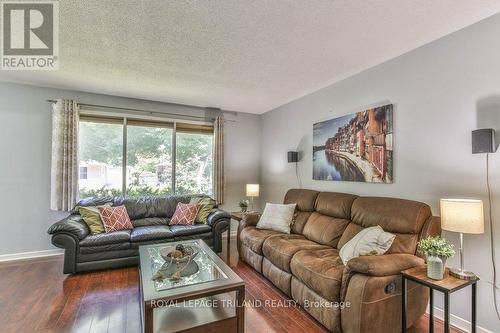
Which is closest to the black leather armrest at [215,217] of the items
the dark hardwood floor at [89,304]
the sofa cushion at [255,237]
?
the sofa cushion at [255,237]

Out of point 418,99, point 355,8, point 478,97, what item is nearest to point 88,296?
point 355,8

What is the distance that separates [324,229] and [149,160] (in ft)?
10.6

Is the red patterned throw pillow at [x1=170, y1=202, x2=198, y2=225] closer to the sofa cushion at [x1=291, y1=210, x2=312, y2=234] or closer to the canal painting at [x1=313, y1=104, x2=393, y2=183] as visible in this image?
the sofa cushion at [x1=291, y1=210, x2=312, y2=234]

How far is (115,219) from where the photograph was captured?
3.41 metres

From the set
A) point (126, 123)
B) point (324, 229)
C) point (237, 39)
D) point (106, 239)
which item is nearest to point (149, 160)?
point (126, 123)

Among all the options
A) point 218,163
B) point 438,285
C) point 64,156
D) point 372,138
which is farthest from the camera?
point 218,163

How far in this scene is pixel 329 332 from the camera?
6.50ft

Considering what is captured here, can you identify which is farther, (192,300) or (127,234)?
A: (127,234)

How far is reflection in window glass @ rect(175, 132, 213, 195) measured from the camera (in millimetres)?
4613

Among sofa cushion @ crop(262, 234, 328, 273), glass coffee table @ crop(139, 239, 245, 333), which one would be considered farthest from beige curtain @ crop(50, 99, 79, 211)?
sofa cushion @ crop(262, 234, 328, 273)

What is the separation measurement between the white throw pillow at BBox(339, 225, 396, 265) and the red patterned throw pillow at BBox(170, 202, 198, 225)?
240cm

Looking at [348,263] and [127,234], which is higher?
[348,263]

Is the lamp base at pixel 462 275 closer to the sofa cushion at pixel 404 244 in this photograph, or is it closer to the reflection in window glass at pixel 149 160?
the sofa cushion at pixel 404 244

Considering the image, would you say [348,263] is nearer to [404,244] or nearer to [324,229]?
[404,244]
